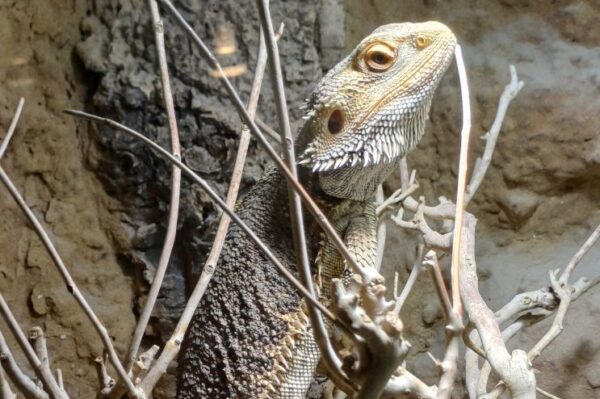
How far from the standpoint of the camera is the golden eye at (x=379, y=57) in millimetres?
1714

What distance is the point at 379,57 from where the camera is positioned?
1.72 metres

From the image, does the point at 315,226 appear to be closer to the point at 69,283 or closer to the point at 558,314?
the point at 558,314

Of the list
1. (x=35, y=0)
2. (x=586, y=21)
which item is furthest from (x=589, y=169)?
(x=35, y=0)

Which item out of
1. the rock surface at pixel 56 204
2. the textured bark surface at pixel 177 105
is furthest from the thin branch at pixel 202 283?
the rock surface at pixel 56 204

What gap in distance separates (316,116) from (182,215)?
91 centimetres

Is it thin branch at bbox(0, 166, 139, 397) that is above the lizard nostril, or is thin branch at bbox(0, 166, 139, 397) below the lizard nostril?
below

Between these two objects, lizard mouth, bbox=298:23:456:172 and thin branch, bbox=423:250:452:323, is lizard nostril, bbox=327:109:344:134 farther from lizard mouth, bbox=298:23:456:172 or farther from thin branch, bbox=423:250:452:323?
thin branch, bbox=423:250:452:323

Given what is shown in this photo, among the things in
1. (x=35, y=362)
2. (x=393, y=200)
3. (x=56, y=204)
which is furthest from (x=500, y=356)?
(x=56, y=204)

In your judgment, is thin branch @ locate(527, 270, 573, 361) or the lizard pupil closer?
the lizard pupil

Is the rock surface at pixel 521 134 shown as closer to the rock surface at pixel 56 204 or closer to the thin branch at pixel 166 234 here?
the rock surface at pixel 56 204

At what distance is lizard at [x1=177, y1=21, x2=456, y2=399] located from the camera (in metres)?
1.69

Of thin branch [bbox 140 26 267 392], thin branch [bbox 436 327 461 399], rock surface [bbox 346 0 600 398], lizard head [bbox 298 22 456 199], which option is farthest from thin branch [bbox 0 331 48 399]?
rock surface [bbox 346 0 600 398]

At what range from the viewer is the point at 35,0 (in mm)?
2494

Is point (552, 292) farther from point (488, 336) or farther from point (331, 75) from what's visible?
point (331, 75)
